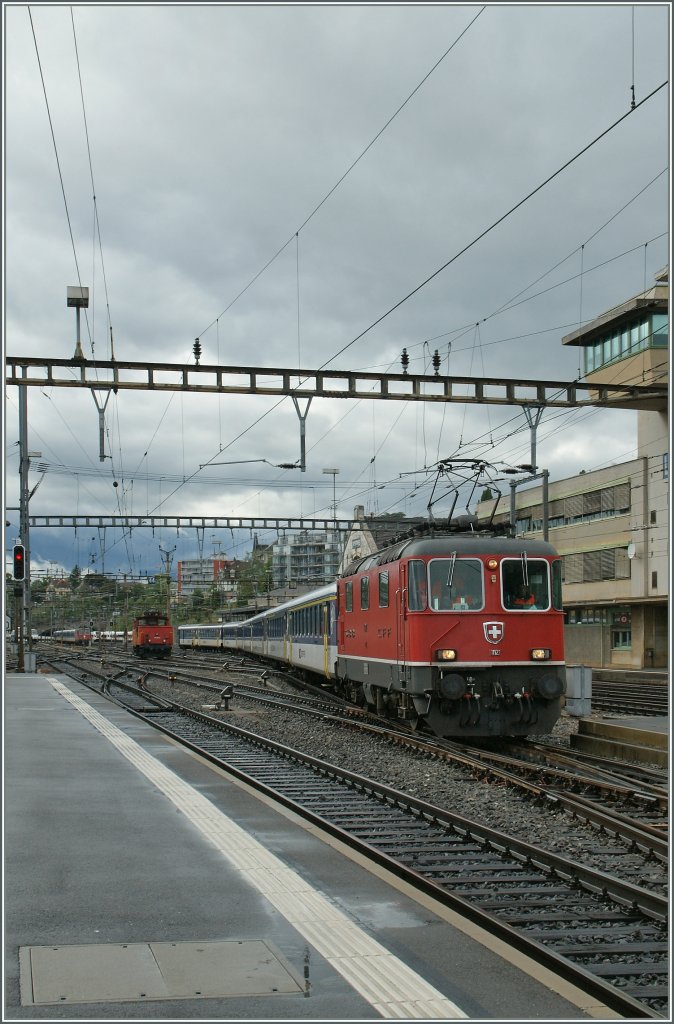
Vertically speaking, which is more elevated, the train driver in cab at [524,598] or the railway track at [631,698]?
the train driver in cab at [524,598]

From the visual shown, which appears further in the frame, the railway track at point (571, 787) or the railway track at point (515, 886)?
the railway track at point (571, 787)

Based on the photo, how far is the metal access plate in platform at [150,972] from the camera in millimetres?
5039

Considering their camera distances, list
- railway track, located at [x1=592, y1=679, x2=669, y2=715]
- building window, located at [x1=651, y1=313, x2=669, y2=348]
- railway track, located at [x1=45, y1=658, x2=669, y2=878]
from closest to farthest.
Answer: railway track, located at [x1=45, y1=658, x2=669, y2=878], railway track, located at [x1=592, y1=679, x2=669, y2=715], building window, located at [x1=651, y1=313, x2=669, y2=348]

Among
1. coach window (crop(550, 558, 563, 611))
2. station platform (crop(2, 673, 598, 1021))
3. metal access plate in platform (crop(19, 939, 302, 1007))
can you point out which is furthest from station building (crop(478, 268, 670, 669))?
metal access plate in platform (crop(19, 939, 302, 1007))

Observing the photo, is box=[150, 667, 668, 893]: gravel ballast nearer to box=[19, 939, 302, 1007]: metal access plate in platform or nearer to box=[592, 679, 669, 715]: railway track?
box=[592, 679, 669, 715]: railway track

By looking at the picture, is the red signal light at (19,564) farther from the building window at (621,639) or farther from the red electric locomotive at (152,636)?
the red electric locomotive at (152,636)

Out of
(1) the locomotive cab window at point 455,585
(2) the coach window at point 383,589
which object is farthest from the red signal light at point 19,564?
(1) the locomotive cab window at point 455,585

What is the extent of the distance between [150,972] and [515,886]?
3.35 m

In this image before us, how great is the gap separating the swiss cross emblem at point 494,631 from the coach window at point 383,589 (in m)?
2.46

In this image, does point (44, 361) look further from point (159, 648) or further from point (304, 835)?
point (159, 648)

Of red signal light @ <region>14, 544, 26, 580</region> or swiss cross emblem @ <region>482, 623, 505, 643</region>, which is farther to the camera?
red signal light @ <region>14, 544, 26, 580</region>

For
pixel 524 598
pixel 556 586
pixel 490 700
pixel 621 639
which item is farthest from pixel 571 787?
pixel 621 639

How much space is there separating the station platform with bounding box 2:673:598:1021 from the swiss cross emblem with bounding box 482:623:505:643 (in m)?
6.02

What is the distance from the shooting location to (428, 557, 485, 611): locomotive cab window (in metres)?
15.7
